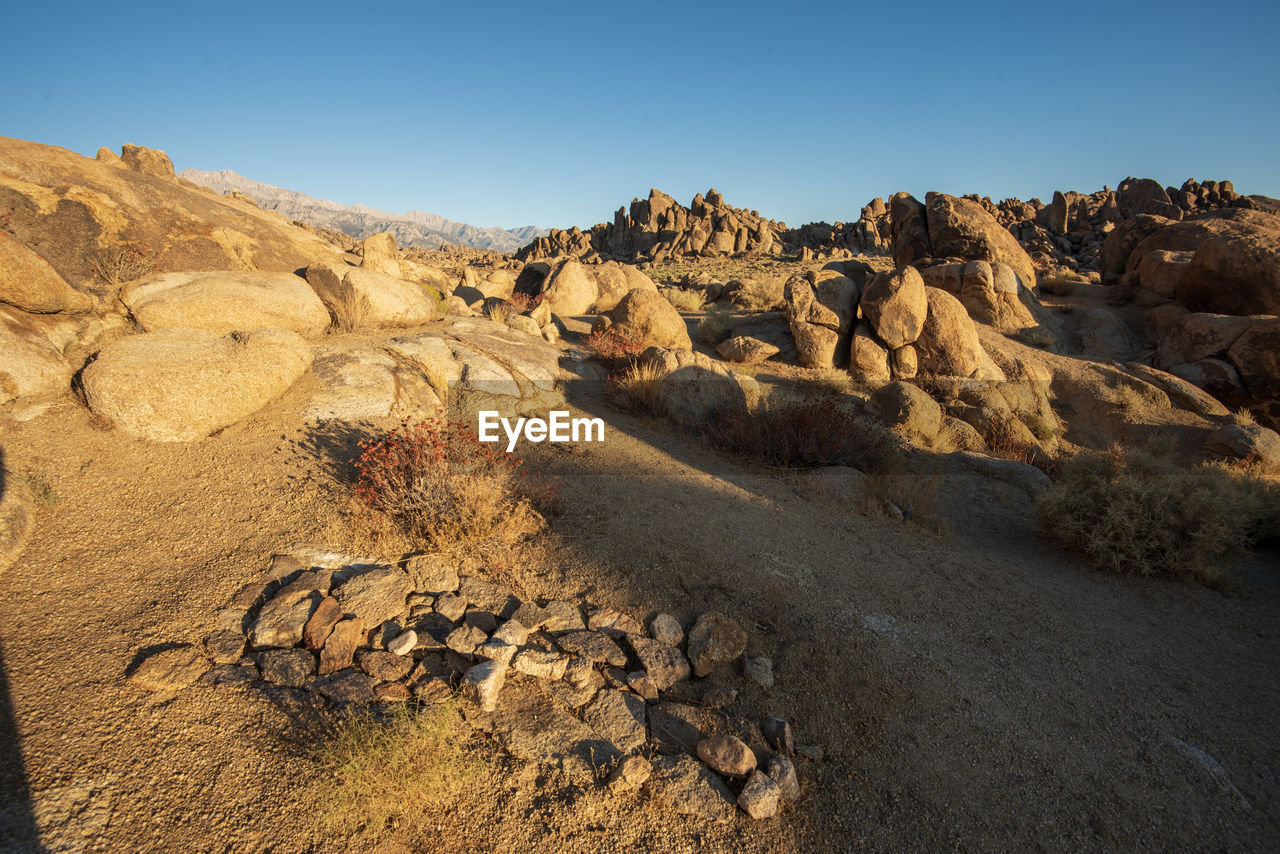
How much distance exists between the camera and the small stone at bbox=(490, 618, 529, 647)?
3.17 metres

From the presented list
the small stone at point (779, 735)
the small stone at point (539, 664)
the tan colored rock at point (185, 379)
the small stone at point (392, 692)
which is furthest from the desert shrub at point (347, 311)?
the small stone at point (779, 735)

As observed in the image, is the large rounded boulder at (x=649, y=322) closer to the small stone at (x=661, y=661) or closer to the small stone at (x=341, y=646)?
the small stone at (x=661, y=661)

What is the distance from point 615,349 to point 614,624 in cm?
654

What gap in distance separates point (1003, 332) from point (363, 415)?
13560 millimetres

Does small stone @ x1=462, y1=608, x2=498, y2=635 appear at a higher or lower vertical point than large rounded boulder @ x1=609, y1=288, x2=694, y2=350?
lower

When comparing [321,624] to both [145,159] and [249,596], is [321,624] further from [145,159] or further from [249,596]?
[145,159]

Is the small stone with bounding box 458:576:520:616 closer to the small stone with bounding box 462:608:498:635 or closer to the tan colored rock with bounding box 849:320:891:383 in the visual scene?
the small stone with bounding box 462:608:498:635

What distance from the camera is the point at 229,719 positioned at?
2518mm

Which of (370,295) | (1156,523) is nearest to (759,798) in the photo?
(1156,523)

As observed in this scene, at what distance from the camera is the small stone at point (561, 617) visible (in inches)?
133

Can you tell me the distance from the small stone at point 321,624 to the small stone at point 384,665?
0.22 meters

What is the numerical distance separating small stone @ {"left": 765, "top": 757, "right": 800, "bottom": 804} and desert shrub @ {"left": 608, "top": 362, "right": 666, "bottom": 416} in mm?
5399

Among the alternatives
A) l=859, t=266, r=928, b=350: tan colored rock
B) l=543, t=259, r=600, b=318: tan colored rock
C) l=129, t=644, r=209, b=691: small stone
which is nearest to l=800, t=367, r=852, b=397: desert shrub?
l=859, t=266, r=928, b=350: tan colored rock

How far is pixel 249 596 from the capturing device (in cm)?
322
